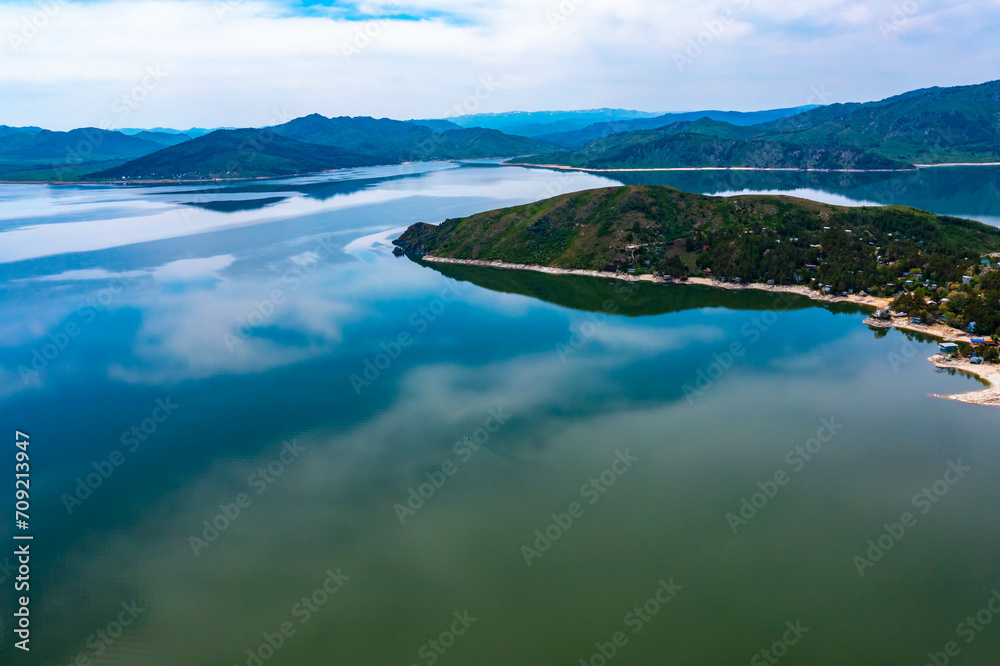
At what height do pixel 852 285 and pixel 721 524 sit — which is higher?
pixel 852 285

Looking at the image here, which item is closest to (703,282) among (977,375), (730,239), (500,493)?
(730,239)

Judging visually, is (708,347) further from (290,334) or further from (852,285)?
(290,334)

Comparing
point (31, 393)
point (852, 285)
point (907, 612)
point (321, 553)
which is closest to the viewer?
point (907, 612)

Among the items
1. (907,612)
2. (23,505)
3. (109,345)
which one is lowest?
(907,612)

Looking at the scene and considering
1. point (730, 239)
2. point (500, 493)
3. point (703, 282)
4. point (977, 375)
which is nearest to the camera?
point (500, 493)

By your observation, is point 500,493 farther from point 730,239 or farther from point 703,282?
point 730,239

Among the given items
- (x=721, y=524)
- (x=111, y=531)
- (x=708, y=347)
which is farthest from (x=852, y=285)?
(x=111, y=531)

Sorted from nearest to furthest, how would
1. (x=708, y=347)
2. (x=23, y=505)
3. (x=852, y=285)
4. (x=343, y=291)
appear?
(x=23, y=505), (x=708, y=347), (x=852, y=285), (x=343, y=291)
